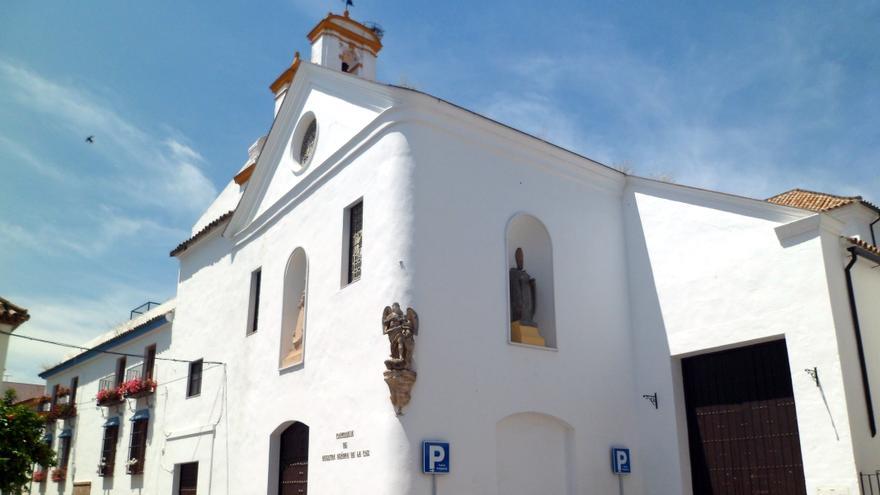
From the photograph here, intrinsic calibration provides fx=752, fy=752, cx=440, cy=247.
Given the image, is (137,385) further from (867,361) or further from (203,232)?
(867,361)

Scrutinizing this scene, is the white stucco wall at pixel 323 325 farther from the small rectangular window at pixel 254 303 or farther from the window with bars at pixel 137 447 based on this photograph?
the window with bars at pixel 137 447

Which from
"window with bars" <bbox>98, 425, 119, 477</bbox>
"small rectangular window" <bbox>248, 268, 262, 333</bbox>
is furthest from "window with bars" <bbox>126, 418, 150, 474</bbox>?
"small rectangular window" <bbox>248, 268, 262, 333</bbox>

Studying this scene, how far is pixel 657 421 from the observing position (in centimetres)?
1258

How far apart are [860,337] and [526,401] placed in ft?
16.0

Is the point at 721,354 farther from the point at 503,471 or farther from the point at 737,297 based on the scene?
the point at 503,471

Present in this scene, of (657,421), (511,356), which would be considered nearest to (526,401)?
(511,356)

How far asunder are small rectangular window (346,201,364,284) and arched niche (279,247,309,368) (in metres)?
1.35

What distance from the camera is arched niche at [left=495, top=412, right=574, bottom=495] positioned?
36.4ft

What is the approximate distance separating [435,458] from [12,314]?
30.1 ft

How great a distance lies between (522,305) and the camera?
1241 cm

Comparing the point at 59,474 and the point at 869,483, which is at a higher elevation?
the point at 59,474

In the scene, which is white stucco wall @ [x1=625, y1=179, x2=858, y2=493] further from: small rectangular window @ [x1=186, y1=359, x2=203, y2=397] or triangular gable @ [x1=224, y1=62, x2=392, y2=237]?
small rectangular window @ [x1=186, y1=359, x2=203, y2=397]

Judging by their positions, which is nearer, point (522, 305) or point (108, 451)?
point (522, 305)

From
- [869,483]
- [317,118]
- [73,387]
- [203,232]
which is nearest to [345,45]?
[203,232]
